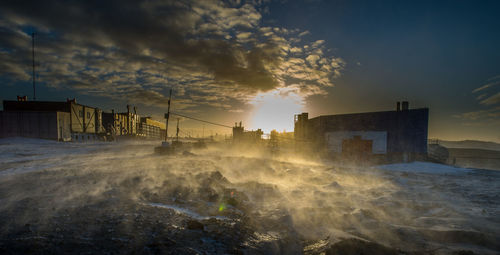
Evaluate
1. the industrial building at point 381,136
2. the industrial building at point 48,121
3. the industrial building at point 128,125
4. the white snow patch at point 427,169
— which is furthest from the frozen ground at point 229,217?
the industrial building at point 128,125

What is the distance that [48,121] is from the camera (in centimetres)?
3044

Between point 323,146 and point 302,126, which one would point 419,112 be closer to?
point 323,146

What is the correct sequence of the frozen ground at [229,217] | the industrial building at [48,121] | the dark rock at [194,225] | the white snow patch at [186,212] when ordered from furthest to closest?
the industrial building at [48,121] → the white snow patch at [186,212] → the dark rock at [194,225] → the frozen ground at [229,217]

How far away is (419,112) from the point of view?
20031 millimetres

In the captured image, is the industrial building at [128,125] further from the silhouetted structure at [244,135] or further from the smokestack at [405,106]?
the smokestack at [405,106]

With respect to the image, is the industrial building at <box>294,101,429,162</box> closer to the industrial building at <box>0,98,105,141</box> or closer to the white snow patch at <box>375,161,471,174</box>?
the white snow patch at <box>375,161,471,174</box>

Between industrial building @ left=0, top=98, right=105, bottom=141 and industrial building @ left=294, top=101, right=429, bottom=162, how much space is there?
41356mm

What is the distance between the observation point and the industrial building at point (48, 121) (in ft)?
99.3

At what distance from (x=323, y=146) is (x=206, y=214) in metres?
21.3

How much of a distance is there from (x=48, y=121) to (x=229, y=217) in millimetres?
39705

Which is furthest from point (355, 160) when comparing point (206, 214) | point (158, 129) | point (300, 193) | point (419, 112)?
point (158, 129)

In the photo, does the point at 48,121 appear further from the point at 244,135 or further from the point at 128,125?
the point at 244,135

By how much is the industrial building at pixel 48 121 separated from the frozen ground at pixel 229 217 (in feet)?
94.1

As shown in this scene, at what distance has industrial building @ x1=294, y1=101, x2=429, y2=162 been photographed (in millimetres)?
20156
